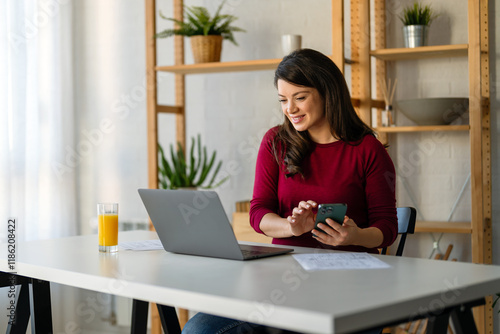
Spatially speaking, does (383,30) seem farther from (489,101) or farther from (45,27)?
(45,27)

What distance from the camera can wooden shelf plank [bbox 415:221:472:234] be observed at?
2.63 metres

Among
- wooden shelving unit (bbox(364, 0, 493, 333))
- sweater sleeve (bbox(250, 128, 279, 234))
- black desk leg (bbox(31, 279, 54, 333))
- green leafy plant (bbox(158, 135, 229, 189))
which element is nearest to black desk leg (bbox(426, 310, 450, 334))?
sweater sleeve (bbox(250, 128, 279, 234))

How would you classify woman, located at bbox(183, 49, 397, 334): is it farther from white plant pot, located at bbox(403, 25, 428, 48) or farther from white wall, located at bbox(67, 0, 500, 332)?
white wall, located at bbox(67, 0, 500, 332)

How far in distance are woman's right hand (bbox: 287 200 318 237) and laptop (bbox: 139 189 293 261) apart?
0.22 ft

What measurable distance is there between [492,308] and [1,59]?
2452 millimetres

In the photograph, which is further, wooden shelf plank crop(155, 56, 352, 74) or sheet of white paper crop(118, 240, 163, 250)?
wooden shelf plank crop(155, 56, 352, 74)

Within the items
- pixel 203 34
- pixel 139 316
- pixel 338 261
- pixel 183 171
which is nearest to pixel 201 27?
pixel 203 34

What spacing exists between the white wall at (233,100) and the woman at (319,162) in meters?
1.03

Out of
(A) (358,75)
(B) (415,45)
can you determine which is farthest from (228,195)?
(B) (415,45)

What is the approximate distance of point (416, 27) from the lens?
2.74 m

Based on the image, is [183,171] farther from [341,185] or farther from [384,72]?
[341,185]

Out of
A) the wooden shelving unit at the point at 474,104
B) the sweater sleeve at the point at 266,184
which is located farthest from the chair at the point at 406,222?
the wooden shelving unit at the point at 474,104

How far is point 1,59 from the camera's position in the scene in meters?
3.07

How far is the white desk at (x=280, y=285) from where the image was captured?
1055 millimetres
